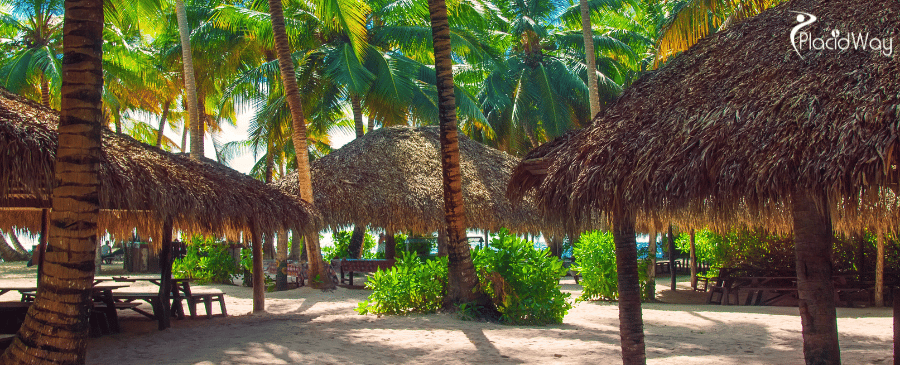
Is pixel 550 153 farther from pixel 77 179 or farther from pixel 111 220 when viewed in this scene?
pixel 111 220

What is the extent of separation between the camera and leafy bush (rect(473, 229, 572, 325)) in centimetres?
934

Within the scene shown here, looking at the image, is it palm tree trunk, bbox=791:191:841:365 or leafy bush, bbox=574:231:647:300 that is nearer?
palm tree trunk, bbox=791:191:841:365

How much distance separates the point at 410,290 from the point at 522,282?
1.70 metres

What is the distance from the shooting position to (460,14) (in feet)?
55.0

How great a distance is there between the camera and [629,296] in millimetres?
5434

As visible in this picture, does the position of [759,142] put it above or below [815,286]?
above

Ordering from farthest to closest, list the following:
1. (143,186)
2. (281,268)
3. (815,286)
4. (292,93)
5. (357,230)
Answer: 1. (357,230)
2. (281,268)
3. (292,93)
4. (143,186)
5. (815,286)

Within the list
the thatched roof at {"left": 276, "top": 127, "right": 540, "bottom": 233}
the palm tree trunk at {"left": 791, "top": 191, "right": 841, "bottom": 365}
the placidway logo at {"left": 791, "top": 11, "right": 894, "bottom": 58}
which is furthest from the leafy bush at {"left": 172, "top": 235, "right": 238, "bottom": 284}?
the placidway logo at {"left": 791, "top": 11, "right": 894, "bottom": 58}

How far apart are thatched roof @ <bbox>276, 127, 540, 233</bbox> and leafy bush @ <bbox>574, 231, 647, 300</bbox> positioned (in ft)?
6.71

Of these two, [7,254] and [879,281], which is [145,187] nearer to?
[879,281]

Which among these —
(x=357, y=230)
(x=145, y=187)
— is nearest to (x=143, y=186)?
(x=145, y=187)

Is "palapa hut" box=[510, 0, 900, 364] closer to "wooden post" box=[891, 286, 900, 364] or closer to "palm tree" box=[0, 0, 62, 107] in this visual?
"wooden post" box=[891, 286, 900, 364]

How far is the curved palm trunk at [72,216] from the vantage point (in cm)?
412

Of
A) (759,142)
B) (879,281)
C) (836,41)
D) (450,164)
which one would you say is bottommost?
(879,281)
